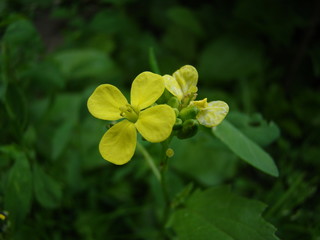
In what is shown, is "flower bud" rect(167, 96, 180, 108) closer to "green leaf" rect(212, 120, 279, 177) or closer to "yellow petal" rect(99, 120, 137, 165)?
"yellow petal" rect(99, 120, 137, 165)

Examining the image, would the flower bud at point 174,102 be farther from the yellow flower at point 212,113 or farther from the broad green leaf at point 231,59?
the broad green leaf at point 231,59

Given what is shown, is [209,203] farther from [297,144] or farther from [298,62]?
[298,62]

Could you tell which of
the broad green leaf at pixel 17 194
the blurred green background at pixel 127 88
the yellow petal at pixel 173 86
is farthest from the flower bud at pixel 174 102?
the broad green leaf at pixel 17 194

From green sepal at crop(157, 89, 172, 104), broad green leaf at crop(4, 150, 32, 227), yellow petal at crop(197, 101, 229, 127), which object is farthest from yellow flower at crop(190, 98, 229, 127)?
broad green leaf at crop(4, 150, 32, 227)

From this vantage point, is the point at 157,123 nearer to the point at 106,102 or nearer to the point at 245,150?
the point at 106,102

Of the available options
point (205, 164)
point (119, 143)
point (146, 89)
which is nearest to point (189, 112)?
Result: point (146, 89)

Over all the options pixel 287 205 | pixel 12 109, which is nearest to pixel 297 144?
pixel 287 205
